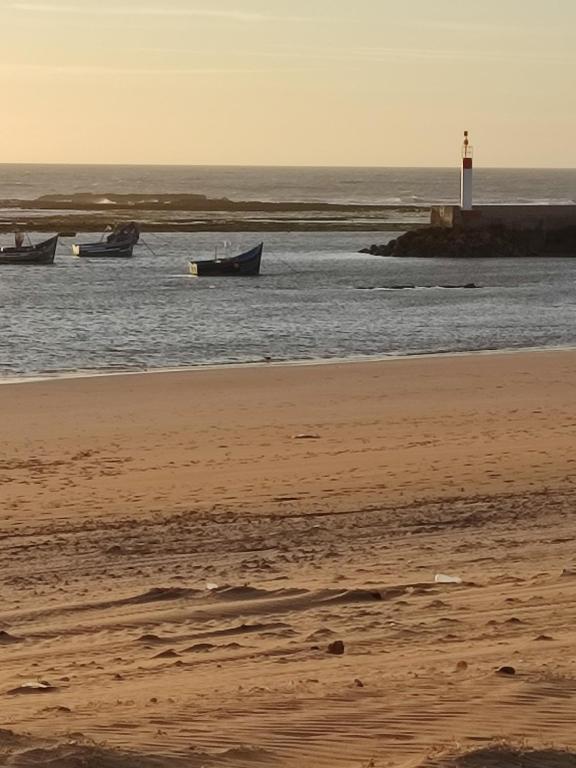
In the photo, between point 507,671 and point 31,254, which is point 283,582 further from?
point 31,254

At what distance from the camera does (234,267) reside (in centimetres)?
5025

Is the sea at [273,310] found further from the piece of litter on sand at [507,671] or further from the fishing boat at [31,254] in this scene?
the piece of litter on sand at [507,671]

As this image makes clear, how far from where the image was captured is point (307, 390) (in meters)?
20.3

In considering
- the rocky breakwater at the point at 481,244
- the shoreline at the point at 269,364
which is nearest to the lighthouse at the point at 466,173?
the rocky breakwater at the point at 481,244

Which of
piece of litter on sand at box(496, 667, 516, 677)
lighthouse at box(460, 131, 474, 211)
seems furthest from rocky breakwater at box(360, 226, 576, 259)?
piece of litter on sand at box(496, 667, 516, 677)

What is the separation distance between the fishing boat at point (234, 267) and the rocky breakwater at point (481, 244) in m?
12.0

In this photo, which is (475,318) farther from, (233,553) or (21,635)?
(21,635)

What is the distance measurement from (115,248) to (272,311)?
79.2 ft

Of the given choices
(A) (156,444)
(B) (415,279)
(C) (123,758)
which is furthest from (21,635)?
(B) (415,279)

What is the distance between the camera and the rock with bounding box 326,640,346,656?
731cm

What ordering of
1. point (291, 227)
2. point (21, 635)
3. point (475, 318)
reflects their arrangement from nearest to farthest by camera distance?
point (21, 635), point (475, 318), point (291, 227)

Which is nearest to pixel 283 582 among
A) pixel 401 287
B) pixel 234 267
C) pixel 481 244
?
pixel 401 287

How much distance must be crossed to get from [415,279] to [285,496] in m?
37.0

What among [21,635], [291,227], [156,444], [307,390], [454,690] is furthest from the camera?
[291,227]
